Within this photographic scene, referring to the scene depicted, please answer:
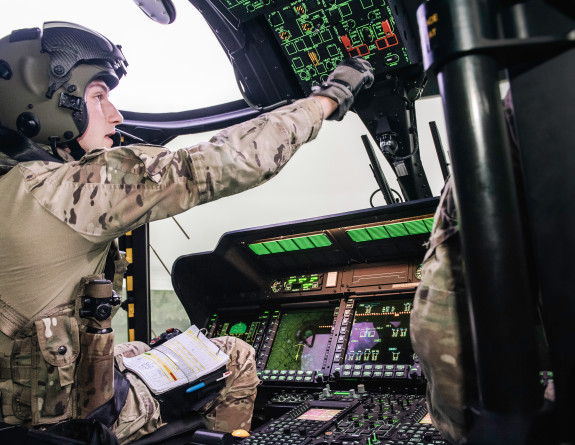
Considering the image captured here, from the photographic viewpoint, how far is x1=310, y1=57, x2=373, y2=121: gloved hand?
132 cm

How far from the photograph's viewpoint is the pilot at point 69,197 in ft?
3.82

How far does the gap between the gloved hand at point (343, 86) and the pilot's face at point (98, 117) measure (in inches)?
26.5

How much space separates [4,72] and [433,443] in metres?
1.56

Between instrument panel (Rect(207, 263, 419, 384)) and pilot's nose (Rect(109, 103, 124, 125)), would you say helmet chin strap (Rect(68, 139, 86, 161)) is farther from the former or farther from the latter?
instrument panel (Rect(207, 263, 419, 384))

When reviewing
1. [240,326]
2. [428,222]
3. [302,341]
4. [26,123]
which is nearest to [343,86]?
[26,123]

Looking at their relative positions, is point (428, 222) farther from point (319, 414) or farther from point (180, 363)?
point (180, 363)

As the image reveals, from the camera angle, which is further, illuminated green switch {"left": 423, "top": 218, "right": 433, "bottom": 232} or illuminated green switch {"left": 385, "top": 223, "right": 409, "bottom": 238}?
illuminated green switch {"left": 385, "top": 223, "right": 409, "bottom": 238}

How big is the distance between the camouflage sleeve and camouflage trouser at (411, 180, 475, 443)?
2.08 ft

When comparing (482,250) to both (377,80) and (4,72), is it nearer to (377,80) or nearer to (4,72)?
(4,72)

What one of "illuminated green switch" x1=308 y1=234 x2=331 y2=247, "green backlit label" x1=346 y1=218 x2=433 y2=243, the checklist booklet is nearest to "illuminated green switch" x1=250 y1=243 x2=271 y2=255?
"illuminated green switch" x1=308 y1=234 x2=331 y2=247

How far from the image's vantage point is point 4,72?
4.26ft

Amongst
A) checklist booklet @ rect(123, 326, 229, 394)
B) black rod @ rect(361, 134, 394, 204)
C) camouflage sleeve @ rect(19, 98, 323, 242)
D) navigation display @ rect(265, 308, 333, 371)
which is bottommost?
navigation display @ rect(265, 308, 333, 371)

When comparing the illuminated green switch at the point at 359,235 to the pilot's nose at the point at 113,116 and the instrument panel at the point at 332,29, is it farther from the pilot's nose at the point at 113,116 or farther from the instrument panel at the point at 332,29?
the pilot's nose at the point at 113,116

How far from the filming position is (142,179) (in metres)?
1.17
